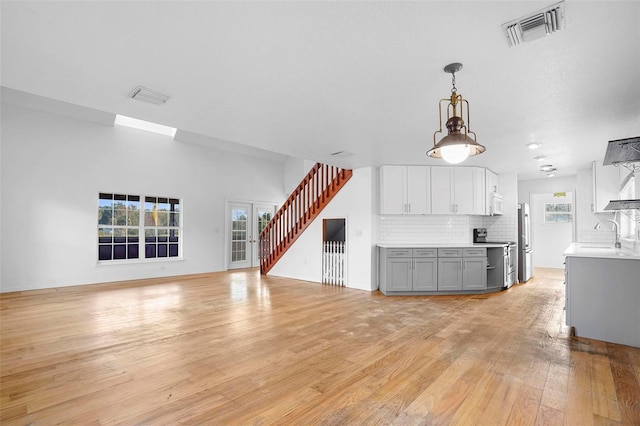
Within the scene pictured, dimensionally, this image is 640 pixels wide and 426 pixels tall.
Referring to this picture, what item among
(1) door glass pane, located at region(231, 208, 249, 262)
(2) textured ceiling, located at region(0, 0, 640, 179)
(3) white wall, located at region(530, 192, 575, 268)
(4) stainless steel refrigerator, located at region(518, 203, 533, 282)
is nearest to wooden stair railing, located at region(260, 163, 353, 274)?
(1) door glass pane, located at region(231, 208, 249, 262)

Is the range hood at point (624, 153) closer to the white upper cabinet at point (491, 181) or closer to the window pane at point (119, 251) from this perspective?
the white upper cabinet at point (491, 181)

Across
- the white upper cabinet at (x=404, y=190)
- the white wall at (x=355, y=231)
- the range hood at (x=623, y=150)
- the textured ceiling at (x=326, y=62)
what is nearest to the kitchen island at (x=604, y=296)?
the range hood at (x=623, y=150)

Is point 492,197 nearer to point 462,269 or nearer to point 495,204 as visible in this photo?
point 495,204

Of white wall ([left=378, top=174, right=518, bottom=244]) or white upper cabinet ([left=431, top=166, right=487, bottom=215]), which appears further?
white wall ([left=378, top=174, right=518, bottom=244])

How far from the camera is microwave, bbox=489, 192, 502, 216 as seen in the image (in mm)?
6914

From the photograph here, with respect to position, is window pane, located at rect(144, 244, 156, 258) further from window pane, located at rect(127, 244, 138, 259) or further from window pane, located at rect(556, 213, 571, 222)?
window pane, located at rect(556, 213, 571, 222)

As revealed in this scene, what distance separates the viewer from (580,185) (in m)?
6.97

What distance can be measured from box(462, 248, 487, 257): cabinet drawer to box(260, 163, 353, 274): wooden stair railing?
8.90 feet

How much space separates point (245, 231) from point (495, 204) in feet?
22.0

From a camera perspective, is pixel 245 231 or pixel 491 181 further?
pixel 245 231

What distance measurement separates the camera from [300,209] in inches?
313

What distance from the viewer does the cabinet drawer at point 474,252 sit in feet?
19.9

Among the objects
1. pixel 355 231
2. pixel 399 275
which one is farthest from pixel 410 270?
pixel 355 231

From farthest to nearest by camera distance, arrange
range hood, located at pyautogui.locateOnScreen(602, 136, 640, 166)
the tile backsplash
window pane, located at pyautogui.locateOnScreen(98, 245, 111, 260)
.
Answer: window pane, located at pyautogui.locateOnScreen(98, 245, 111, 260), the tile backsplash, range hood, located at pyautogui.locateOnScreen(602, 136, 640, 166)
